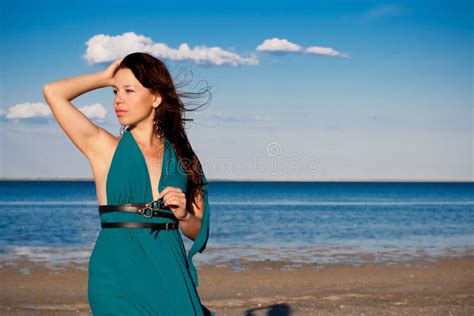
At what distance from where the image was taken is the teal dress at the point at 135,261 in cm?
378

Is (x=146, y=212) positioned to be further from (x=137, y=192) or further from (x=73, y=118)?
(x=73, y=118)

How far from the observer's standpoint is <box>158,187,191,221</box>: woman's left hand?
3.84 meters

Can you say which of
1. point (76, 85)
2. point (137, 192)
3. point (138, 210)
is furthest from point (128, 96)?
point (138, 210)

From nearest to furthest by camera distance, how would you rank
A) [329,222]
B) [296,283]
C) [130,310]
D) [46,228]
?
[130,310] → [296,283] → [46,228] → [329,222]

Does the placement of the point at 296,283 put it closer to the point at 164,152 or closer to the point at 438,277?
the point at 438,277

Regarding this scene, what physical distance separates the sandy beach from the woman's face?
7120 mm

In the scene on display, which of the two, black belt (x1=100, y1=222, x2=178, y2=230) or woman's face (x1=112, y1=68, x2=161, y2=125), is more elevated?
woman's face (x1=112, y1=68, x2=161, y2=125)

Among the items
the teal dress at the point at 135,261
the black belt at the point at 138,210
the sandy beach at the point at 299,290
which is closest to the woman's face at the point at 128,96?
the teal dress at the point at 135,261

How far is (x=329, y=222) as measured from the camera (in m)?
40.0

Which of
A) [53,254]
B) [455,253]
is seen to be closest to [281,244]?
[455,253]

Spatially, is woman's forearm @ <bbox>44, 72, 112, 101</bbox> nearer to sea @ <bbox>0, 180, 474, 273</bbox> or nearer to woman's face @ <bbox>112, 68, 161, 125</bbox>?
woman's face @ <bbox>112, 68, 161, 125</bbox>

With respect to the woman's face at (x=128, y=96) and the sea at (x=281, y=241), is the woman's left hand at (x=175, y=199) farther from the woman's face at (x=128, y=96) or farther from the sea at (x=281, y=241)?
the sea at (x=281, y=241)

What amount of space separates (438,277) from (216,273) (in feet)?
15.6

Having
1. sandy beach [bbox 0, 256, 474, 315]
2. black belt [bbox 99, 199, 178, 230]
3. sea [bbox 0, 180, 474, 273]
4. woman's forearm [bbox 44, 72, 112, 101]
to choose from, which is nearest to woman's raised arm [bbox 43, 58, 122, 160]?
woman's forearm [bbox 44, 72, 112, 101]
